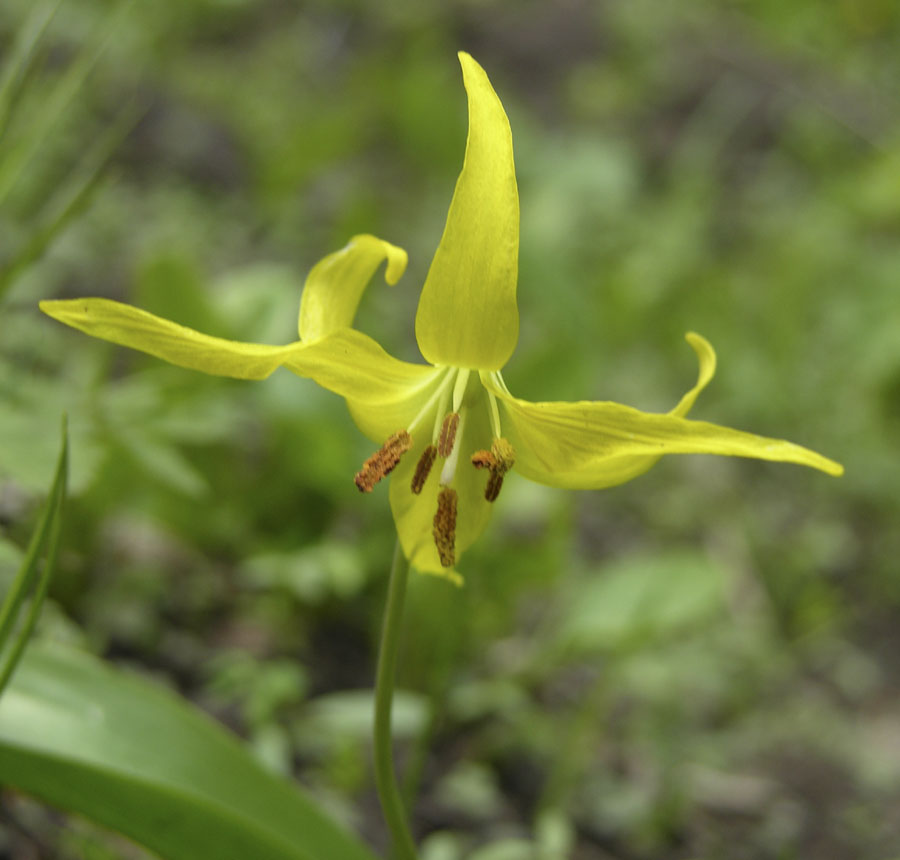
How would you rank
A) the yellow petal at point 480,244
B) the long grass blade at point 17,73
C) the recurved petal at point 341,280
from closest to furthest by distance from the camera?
the yellow petal at point 480,244
the recurved petal at point 341,280
the long grass blade at point 17,73

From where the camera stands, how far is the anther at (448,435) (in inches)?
33.9

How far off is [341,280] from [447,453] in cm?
19

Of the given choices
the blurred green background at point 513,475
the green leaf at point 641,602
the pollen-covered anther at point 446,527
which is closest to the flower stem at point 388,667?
the pollen-covered anther at point 446,527

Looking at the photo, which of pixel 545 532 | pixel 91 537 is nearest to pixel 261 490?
pixel 91 537

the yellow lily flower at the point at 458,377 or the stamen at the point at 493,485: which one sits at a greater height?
the yellow lily flower at the point at 458,377

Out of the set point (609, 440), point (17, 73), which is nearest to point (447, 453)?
point (609, 440)

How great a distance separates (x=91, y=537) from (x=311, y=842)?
3.39ft

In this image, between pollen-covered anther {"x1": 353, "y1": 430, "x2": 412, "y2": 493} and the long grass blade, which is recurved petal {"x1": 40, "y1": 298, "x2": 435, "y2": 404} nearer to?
pollen-covered anther {"x1": 353, "y1": 430, "x2": 412, "y2": 493}

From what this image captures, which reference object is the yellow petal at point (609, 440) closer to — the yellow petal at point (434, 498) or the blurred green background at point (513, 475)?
the yellow petal at point (434, 498)

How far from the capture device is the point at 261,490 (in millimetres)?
A: 2094

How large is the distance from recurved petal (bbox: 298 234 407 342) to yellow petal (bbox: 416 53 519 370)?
0.10 m

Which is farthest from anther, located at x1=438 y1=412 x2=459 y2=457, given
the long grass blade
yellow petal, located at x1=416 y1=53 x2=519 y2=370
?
the long grass blade

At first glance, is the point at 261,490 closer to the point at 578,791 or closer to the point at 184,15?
the point at 578,791

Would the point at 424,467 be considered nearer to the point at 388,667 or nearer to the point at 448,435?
the point at 448,435
